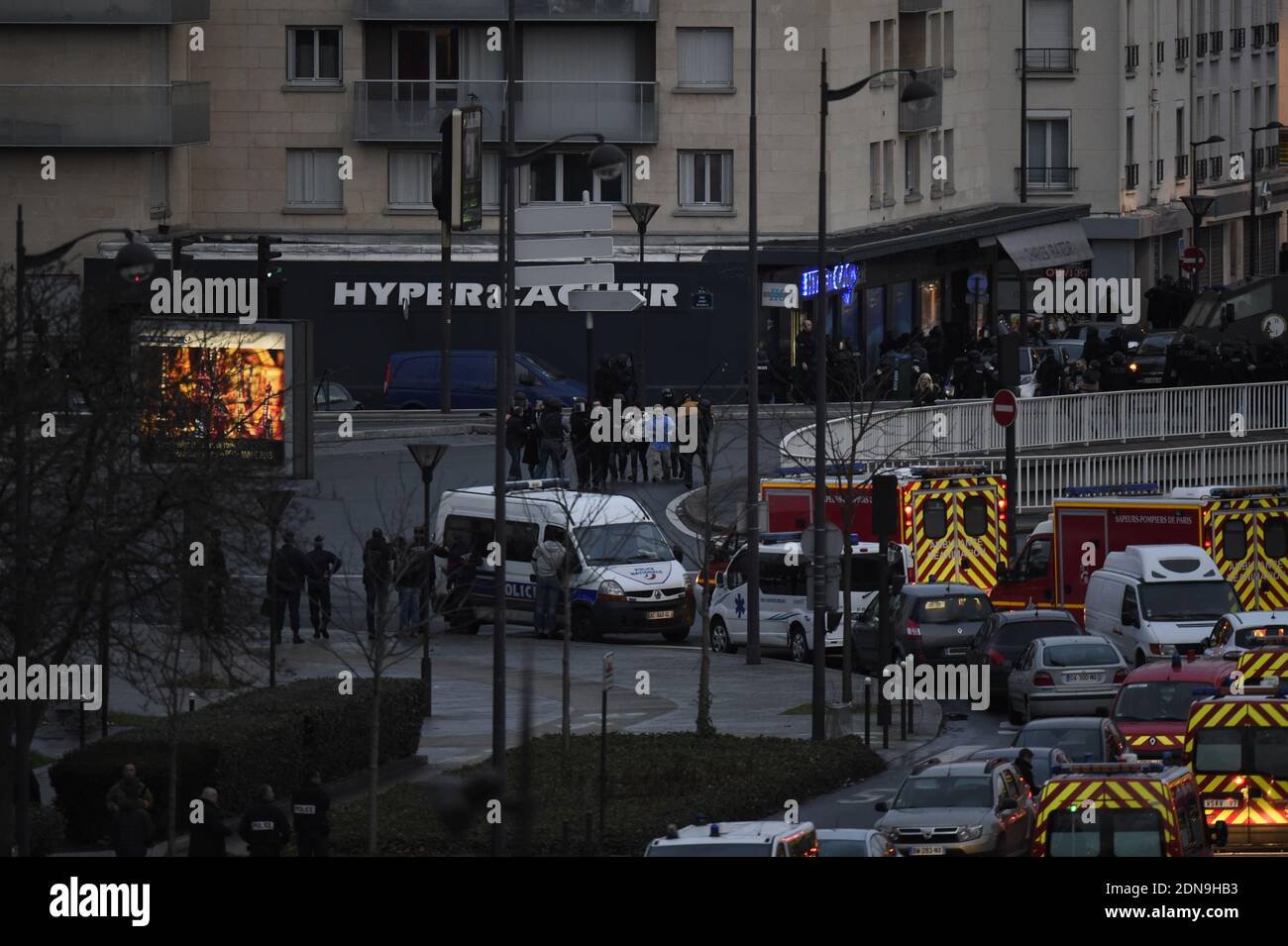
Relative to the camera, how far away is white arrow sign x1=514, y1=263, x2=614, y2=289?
38656 millimetres

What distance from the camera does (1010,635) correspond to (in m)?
31.6

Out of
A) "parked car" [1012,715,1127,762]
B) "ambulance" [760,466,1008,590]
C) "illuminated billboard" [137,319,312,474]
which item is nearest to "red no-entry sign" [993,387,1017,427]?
"ambulance" [760,466,1008,590]

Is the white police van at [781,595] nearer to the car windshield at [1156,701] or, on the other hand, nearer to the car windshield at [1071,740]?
the car windshield at [1156,701]

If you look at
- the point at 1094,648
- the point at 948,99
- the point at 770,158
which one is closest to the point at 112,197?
the point at 770,158

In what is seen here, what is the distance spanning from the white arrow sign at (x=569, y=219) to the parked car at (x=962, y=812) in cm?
1293

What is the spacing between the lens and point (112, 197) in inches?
2403

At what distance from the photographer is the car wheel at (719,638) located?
36.9 meters

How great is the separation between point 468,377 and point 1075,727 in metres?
33.8

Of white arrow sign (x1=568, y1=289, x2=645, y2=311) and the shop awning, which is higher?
the shop awning

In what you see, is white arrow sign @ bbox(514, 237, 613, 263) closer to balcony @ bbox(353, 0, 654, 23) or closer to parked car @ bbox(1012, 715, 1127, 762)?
balcony @ bbox(353, 0, 654, 23)

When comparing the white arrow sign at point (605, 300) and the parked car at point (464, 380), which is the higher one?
the white arrow sign at point (605, 300)

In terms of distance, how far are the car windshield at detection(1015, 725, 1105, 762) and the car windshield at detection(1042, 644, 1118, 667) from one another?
4.97m

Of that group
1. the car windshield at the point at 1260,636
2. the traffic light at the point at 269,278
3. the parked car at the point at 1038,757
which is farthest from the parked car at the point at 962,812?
the traffic light at the point at 269,278
